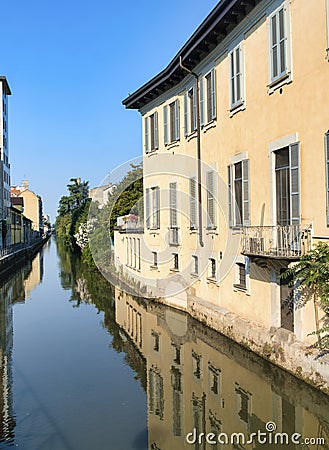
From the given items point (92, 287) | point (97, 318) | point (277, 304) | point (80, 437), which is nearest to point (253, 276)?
point (277, 304)

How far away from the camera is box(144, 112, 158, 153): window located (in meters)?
21.4

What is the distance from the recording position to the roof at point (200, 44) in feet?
42.3

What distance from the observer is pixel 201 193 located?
1703 cm

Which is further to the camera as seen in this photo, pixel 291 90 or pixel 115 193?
pixel 115 193

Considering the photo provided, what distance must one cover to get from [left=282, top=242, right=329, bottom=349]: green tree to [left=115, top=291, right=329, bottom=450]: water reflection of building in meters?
1.14

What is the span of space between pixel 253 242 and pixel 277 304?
5.08ft

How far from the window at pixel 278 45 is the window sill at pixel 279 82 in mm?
43

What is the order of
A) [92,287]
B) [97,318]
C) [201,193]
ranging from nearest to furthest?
[201,193]
[97,318]
[92,287]

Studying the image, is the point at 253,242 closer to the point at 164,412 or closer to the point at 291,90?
the point at 291,90

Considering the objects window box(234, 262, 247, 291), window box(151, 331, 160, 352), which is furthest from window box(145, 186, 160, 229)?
window box(234, 262, 247, 291)

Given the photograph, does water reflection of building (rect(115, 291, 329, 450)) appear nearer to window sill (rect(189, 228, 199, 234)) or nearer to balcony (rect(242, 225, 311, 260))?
balcony (rect(242, 225, 311, 260))

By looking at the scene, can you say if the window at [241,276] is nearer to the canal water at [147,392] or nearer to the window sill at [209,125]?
the canal water at [147,392]
